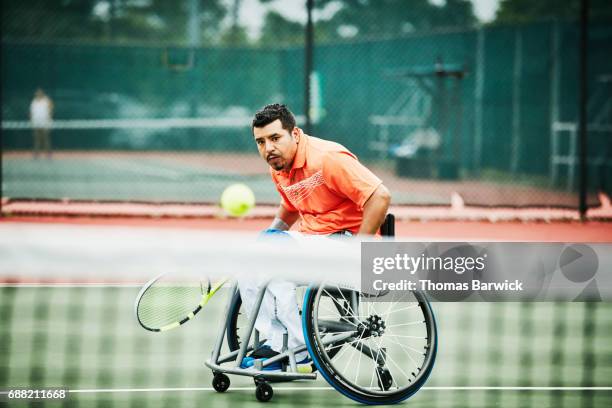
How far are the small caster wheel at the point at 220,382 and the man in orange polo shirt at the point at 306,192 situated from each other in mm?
195

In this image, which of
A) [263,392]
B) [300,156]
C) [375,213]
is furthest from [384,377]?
[300,156]

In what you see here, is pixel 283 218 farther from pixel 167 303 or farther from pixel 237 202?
pixel 237 202

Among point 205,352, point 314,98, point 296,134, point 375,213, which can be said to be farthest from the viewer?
point 314,98

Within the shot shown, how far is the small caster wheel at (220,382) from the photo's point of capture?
4293 millimetres

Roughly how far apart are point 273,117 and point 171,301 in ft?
3.42

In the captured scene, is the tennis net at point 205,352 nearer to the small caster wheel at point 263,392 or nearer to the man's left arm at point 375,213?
the small caster wheel at point 263,392

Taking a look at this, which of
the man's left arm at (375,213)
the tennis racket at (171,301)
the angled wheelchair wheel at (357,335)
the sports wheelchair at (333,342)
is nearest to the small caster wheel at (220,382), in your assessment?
the sports wheelchair at (333,342)

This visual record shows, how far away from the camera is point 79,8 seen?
26312 mm

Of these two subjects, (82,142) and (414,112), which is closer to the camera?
(414,112)

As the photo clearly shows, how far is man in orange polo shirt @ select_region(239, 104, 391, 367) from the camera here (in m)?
3.99

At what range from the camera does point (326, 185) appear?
4152mm

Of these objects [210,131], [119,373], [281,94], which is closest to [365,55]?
[281,94]

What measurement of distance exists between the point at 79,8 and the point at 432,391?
23923mm

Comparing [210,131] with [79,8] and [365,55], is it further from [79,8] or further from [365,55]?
[79,8]
